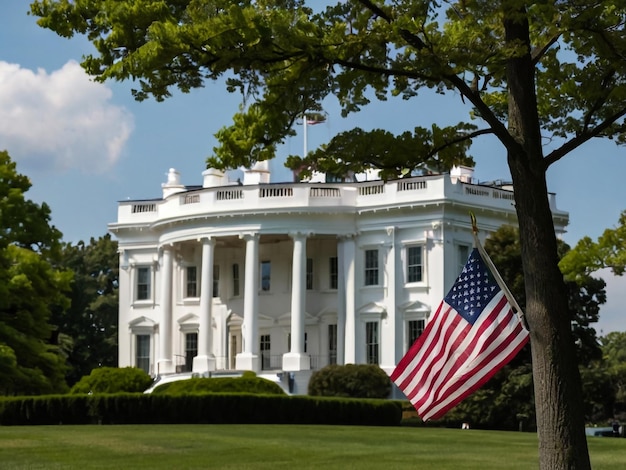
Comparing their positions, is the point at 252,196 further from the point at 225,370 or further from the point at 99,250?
the point at 99,250

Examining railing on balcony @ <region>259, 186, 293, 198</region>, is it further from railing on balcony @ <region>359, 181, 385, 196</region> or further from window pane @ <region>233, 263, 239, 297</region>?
window pane @ <region>233, 263, 239, 297</region>

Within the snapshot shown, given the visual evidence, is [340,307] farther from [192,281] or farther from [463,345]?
[463,345]

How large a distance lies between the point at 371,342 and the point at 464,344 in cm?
4576

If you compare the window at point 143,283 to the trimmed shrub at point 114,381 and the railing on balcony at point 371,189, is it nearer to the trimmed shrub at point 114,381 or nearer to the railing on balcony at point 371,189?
the trimmed shrub at point 114,381

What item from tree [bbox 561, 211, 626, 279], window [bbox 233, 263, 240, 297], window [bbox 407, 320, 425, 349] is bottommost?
tree [bbox 561, 211, 626, 279]

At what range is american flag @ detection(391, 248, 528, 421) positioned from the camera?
14.3m

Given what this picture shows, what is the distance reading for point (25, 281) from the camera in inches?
1524

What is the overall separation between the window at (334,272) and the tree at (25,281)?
76.0ft

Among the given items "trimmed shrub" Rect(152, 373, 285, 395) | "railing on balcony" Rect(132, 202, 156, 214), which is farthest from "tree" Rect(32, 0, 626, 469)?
"railing on balcony" Rect(132, 202, 156, 214)

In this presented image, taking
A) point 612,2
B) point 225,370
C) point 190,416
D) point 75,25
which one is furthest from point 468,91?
point 225,370

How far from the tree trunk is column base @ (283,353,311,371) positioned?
45.9 m

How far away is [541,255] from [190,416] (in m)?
29.6

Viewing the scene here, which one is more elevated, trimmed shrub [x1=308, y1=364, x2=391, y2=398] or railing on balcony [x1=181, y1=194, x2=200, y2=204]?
railing on balcony [x1=181, y1=194, x2=200, y2=204]

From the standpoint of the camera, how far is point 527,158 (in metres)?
13.5
